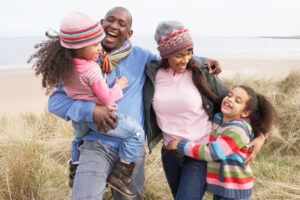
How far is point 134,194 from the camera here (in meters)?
2.22

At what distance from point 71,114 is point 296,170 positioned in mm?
2893

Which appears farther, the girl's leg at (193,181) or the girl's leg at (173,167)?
the girl's leg at (173,167)

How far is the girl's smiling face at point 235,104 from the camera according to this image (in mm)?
2219

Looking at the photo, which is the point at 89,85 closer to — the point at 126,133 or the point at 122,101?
Answer: the point at 122,101

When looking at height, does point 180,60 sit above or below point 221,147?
above

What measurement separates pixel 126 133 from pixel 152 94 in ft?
1.41

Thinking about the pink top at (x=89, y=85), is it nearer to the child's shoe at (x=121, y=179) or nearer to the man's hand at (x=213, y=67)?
the child's shoe at (x=121, y=179)

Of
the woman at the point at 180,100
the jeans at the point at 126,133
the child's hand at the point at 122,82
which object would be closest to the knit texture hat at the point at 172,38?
the woman at the point at 180,100

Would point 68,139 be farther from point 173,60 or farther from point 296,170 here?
point 296,170

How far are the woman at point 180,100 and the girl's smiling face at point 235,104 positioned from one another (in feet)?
0.50

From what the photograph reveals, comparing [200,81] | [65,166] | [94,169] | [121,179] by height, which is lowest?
[65,166]

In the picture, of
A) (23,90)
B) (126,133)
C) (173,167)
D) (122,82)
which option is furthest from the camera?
(23,90)

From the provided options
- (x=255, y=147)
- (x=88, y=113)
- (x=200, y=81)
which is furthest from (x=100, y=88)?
(x=255, y=147)

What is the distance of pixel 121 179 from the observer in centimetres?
215
